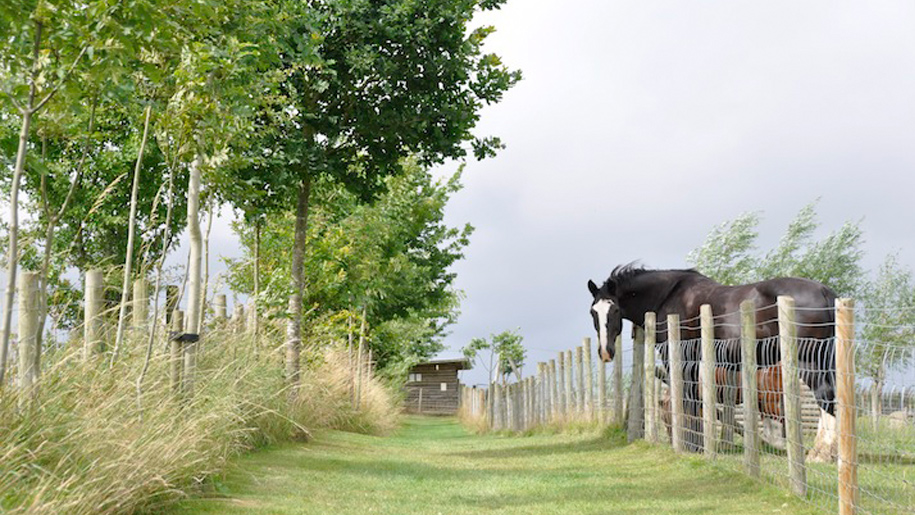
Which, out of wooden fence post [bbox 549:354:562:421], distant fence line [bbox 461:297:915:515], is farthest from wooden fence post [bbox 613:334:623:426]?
wooden fence post [bbox 549:354:562:421]

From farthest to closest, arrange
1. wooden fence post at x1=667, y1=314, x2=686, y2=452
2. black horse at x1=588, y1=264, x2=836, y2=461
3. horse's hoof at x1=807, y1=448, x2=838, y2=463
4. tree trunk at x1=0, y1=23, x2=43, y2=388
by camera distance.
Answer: wooden fence post at x1=667, y1=314, x2=686, y2=452, black horse at x1=588, y1=264, x2=836, y2=461, horse's hoof at x1=807, y1=448, x2=838, y2=463, tree trunk at x1=0, y1=23, x2=43, y2=388

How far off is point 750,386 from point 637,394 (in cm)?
425

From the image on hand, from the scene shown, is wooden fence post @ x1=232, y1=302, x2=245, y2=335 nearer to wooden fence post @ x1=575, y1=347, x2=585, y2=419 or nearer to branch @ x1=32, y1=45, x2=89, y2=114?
wooden fence post @ x1=575, y1=347, x2=585, y2=419

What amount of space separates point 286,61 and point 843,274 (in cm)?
3431

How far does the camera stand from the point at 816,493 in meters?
7.45

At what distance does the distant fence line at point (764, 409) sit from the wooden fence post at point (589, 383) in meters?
0.02

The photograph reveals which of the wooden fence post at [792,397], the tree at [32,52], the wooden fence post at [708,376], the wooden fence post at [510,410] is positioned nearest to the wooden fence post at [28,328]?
the tree at [32,52]

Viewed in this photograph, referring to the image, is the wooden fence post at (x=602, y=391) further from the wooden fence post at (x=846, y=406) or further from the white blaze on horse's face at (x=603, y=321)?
the wooden fence post at (x=846, y=406)

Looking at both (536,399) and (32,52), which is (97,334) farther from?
(536,399)

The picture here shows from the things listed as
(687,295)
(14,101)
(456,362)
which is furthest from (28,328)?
(456,362)

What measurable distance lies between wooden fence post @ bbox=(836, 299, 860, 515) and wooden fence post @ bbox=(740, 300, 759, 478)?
2.10 m

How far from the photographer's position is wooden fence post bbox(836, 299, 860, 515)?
20.5 ft

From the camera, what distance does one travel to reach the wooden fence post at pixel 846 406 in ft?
20.5

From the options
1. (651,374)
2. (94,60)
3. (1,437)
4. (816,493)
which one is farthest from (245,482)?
(651,374)
